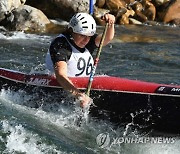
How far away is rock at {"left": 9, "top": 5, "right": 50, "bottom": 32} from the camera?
14.8 meters

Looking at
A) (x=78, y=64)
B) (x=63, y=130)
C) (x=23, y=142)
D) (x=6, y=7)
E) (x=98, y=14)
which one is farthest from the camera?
(x=98, y=14)

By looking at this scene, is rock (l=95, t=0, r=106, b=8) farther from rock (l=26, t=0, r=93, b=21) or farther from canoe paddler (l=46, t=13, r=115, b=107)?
canoe paddler (l=46, t=13, r=115, b=107)

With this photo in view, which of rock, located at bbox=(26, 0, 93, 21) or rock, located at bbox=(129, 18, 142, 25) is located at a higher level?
rock, located at bbox=(26, 0, 93, 21)

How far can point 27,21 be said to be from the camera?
14.8 m

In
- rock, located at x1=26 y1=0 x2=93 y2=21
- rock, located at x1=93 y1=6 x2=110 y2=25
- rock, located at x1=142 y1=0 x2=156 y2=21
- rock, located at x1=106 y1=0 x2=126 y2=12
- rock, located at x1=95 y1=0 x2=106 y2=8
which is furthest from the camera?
rock, located at x1=142 y1=0 x2=156 y2=21

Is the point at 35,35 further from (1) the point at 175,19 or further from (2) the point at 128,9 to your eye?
(1) the point at 175,19

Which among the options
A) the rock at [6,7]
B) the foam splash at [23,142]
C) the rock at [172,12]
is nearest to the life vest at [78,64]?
the foam splash at [23,142]

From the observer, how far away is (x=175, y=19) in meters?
17.9

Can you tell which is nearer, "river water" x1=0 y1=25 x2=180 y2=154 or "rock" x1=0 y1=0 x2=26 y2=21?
"river water" x1=0 y1=25 x2=180 y2=154

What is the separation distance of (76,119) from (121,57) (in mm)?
5923

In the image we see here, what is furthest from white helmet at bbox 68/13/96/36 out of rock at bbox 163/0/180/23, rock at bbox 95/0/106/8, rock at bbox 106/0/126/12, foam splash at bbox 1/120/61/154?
rock at bbox 163/0/180/23

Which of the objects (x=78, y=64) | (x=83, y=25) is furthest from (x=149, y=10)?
(x=83, y=25)

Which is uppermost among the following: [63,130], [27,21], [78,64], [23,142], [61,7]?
[78,64]

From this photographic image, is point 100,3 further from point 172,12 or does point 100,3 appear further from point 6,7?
point 6,7
